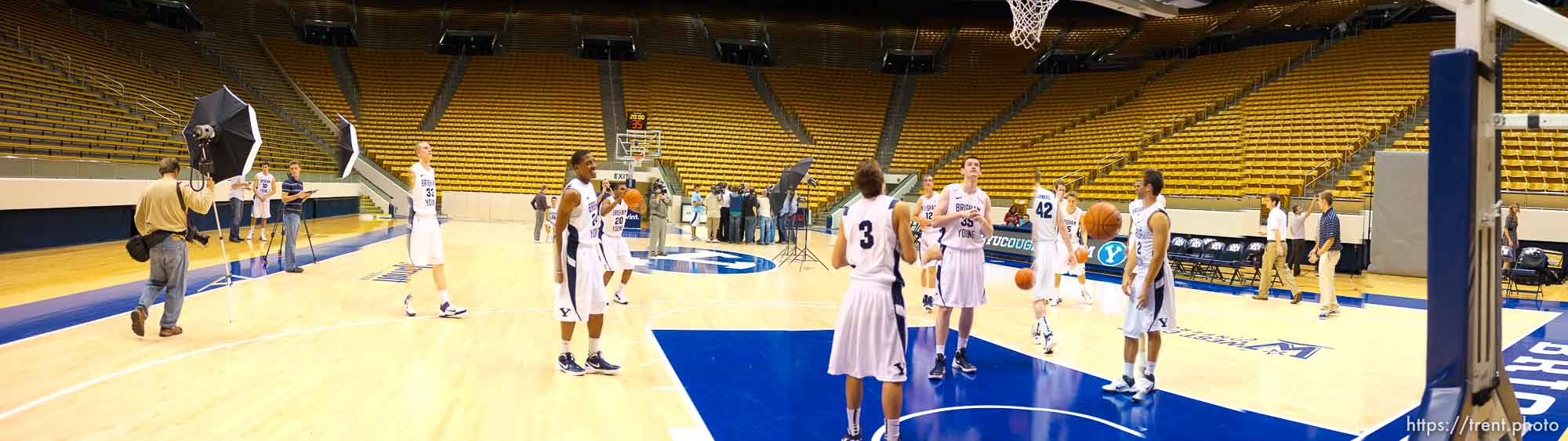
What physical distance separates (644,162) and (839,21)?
1201 cm

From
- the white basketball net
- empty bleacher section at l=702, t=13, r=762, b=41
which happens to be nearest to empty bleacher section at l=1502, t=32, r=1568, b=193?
the white basketball net

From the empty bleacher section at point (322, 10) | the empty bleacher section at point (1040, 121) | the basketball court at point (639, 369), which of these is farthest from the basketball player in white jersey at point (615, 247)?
the empty bleacher section at point (322, 10)

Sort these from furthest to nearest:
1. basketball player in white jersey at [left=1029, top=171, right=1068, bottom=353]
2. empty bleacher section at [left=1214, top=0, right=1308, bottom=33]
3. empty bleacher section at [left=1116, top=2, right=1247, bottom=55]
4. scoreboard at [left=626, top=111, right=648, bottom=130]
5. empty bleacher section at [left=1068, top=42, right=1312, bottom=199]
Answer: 1. empty bleacher section at [left=1116, top=2, right=1247, bottom=55]
2. empty bleacher section at [left=1214, top=0, right=1308, bottom=33]
3. scoreboard at [left=626, top=111, right=648, bottom=130]
4. empty bleacher section at [left=1068, top=42, right=1312, bottom=199]
5. basketball player in white jersey at [left=1029, top=171, right=1068, bottom=353]

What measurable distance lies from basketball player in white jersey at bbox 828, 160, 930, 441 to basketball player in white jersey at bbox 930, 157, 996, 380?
6.54ft

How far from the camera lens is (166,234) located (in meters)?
6.82

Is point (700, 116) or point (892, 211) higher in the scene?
point (700, 116)

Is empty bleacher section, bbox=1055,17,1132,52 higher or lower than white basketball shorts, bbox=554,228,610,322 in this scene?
higher

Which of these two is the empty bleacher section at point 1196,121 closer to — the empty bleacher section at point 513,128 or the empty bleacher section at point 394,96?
the empty bleacher section at point 513,128

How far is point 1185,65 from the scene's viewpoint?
28594mm

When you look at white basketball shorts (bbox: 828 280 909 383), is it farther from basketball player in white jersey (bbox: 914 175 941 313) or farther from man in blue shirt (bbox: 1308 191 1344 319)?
man in blue shirt (bbox: 1308 191 1344 319)

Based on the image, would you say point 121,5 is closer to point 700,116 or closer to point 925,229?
point 700,116

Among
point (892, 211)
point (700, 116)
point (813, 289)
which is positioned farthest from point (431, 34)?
point (892, 211)

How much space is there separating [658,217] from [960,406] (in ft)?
34.5

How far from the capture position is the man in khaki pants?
36.9ft
